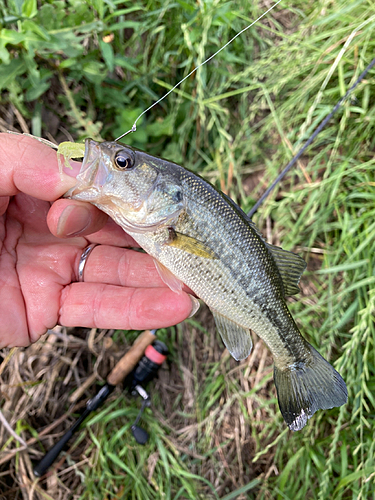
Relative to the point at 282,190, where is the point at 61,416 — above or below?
below

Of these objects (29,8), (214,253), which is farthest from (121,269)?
(29,8)

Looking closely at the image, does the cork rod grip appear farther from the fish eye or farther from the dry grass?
the fish eye

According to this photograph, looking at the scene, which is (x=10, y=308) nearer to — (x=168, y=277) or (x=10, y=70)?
(x=168, y=277)

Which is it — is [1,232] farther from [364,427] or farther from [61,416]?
[364,427]

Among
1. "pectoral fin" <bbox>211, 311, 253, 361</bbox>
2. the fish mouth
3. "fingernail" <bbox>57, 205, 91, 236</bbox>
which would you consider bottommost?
"pectoral fin" <bbox>211, 311, 253, 361</bbox>

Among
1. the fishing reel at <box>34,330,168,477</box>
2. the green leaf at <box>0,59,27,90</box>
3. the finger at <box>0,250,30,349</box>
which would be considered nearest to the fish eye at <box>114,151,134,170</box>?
the finger at <box>0,250,30,349</box>

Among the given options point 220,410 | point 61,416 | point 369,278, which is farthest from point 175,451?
point 369,278
